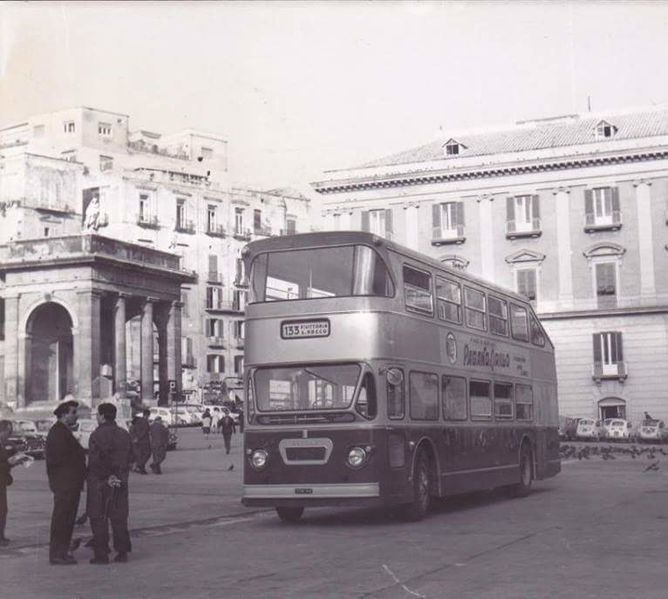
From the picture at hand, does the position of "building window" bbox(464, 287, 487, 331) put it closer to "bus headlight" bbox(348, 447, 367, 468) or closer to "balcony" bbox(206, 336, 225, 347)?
"bus headlight" bbox(348, 447, 367, 468)

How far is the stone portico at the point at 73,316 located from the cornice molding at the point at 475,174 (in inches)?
442

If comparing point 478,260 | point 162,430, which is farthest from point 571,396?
point 162,430

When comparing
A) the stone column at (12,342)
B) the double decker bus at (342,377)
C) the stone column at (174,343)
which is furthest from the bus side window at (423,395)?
the stone column at (174,343)

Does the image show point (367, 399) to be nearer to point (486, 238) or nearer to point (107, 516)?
point (107, 516)

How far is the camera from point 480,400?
765 inches

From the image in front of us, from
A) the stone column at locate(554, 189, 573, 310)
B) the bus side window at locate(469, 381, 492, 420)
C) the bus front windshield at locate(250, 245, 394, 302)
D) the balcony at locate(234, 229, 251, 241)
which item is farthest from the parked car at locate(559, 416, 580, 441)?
the bus front windshield at locate(250, 245, 394, 302)

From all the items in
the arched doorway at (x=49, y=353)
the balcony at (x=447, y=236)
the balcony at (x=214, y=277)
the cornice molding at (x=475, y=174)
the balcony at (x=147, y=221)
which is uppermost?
the balcony at (x=147, y=221)

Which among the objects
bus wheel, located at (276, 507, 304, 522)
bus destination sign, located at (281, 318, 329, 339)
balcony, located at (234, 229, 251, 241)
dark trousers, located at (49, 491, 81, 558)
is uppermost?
balcony, located at (234, 229, 251, 241)

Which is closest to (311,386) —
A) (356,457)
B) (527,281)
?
(356,457)

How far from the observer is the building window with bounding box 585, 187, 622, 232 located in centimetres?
5794

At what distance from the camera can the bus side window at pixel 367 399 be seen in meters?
15.7

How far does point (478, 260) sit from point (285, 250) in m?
44.5

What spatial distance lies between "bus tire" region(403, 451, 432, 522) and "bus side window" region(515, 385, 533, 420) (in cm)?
476

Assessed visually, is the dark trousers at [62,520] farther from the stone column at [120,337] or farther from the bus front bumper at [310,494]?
the stone column at [120,337]
